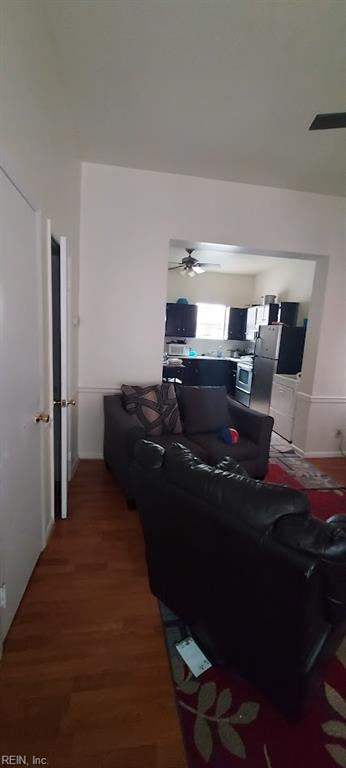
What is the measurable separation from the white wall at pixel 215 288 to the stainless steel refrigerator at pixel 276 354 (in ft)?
7.32

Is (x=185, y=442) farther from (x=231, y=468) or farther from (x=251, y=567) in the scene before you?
(x=251, y=567)

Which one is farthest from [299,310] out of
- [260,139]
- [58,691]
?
[58,691]

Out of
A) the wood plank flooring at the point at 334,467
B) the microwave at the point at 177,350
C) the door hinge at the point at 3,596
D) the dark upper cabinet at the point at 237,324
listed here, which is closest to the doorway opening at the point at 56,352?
the door hinge at the point at 3,596

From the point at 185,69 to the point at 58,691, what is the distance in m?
3.17

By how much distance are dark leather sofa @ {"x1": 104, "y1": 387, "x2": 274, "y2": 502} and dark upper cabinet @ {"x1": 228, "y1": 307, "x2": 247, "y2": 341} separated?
4.00 metres

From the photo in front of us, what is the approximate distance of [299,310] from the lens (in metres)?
5.06

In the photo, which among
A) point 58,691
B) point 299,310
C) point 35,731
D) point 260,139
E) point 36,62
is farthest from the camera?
point 299,310

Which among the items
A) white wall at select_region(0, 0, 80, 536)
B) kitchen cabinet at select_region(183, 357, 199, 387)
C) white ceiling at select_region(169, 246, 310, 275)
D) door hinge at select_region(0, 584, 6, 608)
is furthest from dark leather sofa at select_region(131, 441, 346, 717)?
kitchen cabinet at select_region(183, 357, 199, 387)

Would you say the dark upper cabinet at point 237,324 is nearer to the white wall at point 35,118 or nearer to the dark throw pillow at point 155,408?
the dark throw pillow at point 155,408

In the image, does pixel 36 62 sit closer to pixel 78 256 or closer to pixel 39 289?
pixel 39 289

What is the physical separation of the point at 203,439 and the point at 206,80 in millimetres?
2528

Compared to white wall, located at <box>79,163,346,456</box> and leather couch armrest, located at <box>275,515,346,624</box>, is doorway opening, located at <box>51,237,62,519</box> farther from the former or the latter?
leather couch armrest, located at <box>275,515,346,624</box>

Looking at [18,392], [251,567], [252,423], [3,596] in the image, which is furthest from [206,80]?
[3,596]

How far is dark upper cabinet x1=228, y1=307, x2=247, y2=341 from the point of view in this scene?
6.87 metres
